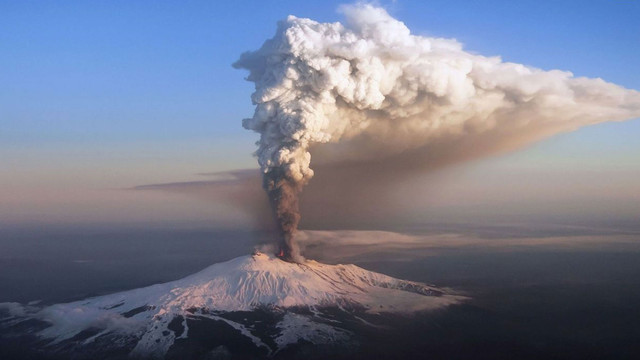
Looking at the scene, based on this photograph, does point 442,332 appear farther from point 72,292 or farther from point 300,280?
point 72,292

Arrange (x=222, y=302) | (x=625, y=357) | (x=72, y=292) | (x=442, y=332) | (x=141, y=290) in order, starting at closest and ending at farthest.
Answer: (x=625, y=357) < (x=442, y=332) < (x=222, y=302) < (x=141, y=290) < (x=72, y=292)

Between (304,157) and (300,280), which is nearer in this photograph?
(304,157)

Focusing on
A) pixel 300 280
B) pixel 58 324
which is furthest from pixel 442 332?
pixel 58 324

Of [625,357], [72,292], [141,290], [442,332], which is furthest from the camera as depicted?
[72,292]

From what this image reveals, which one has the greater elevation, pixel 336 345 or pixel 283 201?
pixel 283 201

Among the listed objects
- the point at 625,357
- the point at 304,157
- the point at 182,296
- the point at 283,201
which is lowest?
the point at 625,357

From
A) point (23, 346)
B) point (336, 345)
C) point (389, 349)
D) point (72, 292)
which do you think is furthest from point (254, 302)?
point (72, 292)

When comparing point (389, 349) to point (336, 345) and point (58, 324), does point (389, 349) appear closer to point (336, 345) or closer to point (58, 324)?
point (336, 345)
